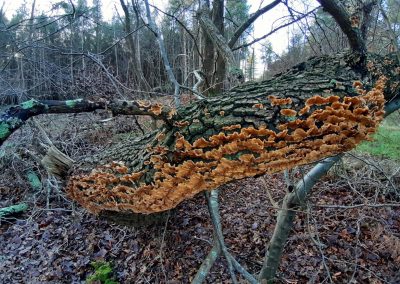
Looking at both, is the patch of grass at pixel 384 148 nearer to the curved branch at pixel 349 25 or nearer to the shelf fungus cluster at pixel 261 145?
the curved branch at pixel 349 25

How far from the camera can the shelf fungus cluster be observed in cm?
122

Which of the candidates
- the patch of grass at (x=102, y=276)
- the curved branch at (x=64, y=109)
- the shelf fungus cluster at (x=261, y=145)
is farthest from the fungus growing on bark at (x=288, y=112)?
the patch of grass at (x=102, y=276)

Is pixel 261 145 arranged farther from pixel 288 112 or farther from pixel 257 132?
pixel 288 112

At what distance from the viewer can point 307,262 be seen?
359cm

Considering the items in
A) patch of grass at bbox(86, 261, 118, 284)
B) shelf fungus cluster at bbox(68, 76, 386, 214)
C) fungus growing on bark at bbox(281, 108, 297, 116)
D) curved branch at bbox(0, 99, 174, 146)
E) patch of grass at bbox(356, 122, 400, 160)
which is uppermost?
curved branch at bbox(0, 99, 174, 146)

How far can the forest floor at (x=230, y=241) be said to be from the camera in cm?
355

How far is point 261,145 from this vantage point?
1238 millimetres

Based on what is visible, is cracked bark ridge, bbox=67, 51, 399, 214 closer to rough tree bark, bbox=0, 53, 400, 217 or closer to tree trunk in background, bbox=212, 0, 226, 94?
rough tree bark, bbox=0, 53, 400, 217

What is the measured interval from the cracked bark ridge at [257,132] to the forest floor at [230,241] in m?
1.83

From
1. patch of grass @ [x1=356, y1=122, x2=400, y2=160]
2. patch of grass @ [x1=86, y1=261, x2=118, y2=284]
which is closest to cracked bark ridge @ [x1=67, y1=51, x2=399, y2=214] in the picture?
patch of grass @ [x1=86, y1=261, x2=118, y2=284]

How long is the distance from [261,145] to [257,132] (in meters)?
0.06

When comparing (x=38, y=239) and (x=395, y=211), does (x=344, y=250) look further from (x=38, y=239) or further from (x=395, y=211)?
(x=38, y=239)

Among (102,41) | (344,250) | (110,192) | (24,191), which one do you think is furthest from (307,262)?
(102,41)

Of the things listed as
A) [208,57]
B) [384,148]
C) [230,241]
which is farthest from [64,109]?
[384,148]
